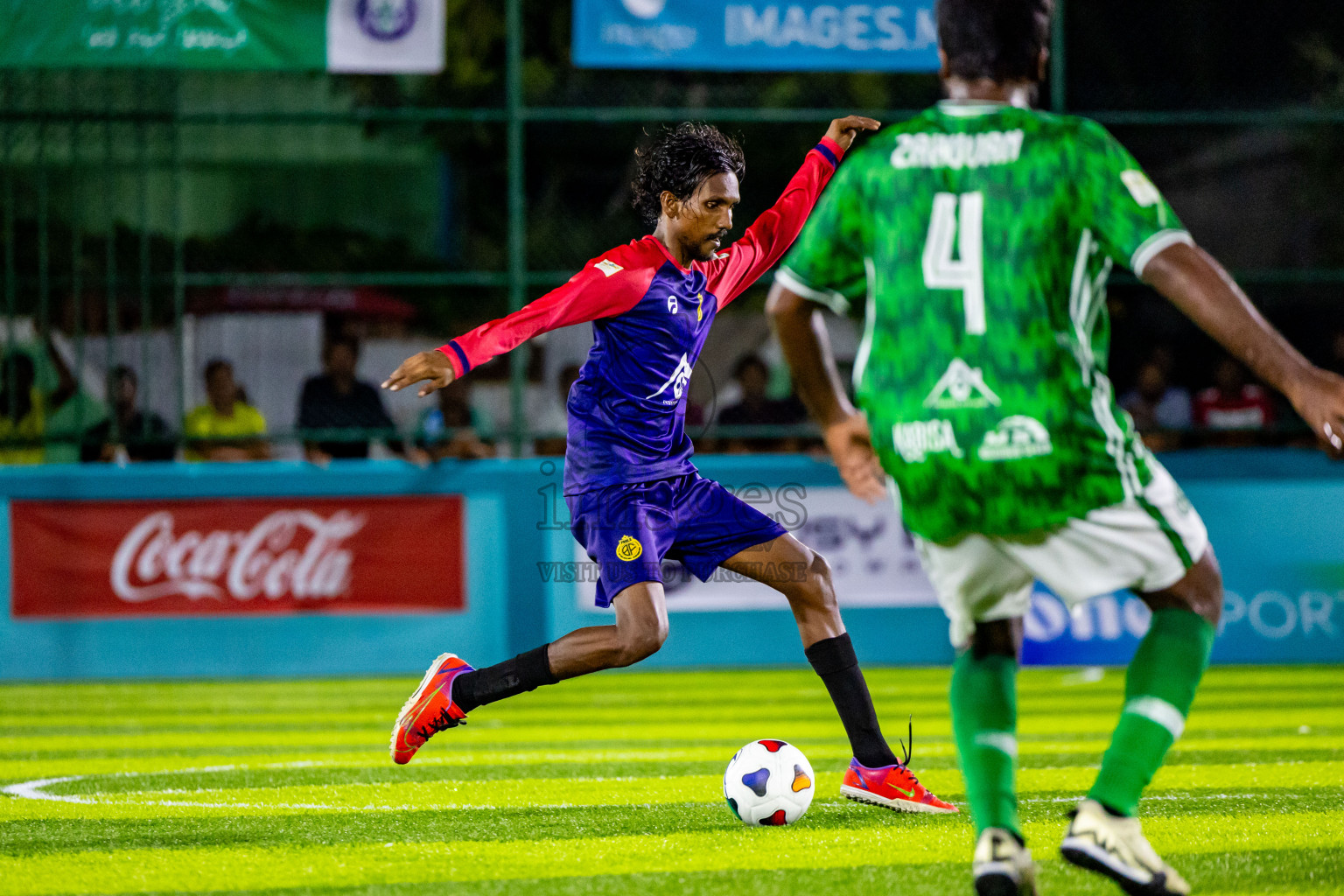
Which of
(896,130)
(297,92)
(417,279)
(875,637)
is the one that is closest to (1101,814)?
(896,130)

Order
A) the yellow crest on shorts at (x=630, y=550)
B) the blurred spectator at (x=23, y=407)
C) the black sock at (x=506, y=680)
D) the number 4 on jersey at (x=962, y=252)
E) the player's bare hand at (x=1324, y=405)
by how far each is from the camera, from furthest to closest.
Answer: the blurred spectator at (x=23, y=407) < the black sock at (x=506, y=680) < the yellow crest on shorts at (x=630, y=550) < the number 4 on jersey at (x=962, y=252) < the player's bare hand at (x=1324, y=405)

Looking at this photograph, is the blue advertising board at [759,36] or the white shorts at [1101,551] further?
the blue advertising board at [759,36]

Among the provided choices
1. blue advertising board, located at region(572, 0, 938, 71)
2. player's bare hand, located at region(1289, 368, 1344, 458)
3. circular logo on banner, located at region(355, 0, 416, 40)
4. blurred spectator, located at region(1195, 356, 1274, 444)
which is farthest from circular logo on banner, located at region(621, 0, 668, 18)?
player's bare hand, located at region(1289, 368, 1344, 458)

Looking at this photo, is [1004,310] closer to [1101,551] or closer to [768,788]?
[1101,551]

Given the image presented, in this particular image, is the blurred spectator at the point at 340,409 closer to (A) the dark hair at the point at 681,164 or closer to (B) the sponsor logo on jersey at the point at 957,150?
(A) the dark hair at the point at 681,164

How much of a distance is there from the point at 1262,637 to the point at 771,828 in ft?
25.0

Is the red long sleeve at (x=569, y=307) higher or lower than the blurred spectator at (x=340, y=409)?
higher

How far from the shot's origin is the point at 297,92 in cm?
1853

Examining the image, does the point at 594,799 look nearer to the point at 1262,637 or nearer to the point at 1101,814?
the point at 1101,814

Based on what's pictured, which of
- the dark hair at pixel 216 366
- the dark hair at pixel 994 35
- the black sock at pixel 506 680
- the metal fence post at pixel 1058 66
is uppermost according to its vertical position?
the metal fence post at pixel 1058 66

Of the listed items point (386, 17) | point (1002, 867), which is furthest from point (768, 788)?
point (386, 17)

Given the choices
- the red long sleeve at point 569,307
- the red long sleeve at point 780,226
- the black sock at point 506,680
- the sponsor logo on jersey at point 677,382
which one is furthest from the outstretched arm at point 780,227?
the black sock at point 506,680

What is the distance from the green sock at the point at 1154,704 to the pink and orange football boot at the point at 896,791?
1.85m

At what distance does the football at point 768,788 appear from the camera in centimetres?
512
